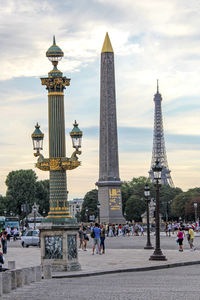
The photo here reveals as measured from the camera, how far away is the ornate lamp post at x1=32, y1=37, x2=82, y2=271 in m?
23.9

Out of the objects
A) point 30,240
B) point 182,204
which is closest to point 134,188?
point 182,204

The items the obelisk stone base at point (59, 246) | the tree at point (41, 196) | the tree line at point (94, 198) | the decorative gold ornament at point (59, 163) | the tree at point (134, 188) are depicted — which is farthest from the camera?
the tree at point (134, 188)

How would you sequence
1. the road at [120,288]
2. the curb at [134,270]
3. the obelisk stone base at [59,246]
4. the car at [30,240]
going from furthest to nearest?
the car at [30,240] < the obelisk stone base at [59,246] < the curb at [134,270] < the road at [120,288]

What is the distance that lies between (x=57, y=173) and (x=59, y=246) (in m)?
2.54

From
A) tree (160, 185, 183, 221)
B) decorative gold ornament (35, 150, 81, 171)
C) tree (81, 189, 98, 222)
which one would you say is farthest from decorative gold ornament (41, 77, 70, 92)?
tree (160, 185, 183, 221)

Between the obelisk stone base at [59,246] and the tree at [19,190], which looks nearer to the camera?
the obelisk stone base at [59,246]

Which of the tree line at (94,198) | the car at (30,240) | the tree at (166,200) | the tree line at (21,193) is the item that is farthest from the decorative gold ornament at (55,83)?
the tree at (166,200)

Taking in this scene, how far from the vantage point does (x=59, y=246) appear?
78.3 ft

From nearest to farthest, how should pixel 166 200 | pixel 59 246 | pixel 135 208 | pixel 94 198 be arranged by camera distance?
pixel 59 246 → pixel 135 208 → pixel 94 198 → pixel 166 200

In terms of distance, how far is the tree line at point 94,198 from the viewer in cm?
11919

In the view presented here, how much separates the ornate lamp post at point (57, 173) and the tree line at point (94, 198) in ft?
294

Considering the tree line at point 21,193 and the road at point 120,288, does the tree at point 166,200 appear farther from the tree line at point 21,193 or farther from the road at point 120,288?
the road at point 120,288

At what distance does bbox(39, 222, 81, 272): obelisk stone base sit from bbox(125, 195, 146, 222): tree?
4158 inches

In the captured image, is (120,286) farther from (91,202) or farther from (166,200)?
(166,200)
